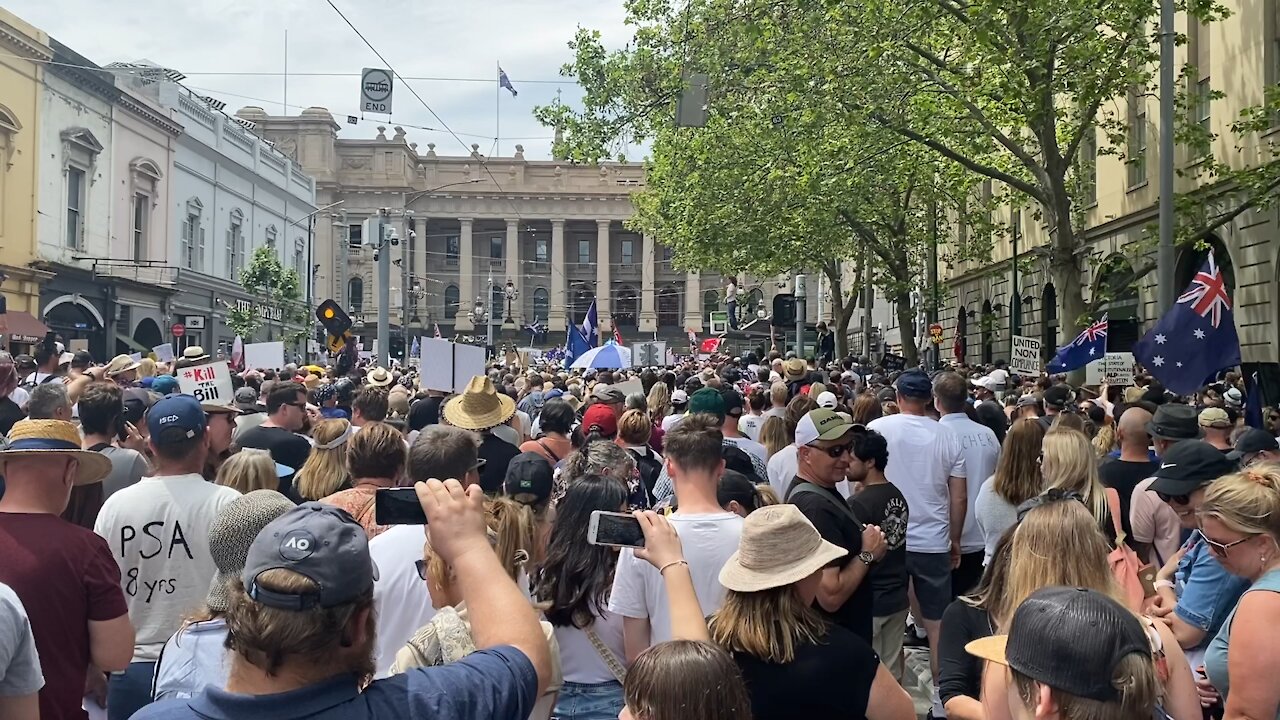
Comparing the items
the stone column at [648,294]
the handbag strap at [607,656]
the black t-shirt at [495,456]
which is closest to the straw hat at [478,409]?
the black t-shirt at [495,456]

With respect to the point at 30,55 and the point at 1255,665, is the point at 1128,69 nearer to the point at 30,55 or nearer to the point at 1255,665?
the point at 1255,665

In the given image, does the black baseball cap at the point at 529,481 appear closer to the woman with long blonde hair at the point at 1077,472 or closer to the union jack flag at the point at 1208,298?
the woman with long blonde hair at the point at 1077,472

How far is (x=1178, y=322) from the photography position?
11.5m

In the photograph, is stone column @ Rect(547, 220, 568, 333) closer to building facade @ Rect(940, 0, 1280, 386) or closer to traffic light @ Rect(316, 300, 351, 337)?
building facade @ Rect(940, 0, 1280, 386)

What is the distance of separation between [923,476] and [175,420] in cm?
435

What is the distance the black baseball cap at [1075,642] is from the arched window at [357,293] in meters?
81.1

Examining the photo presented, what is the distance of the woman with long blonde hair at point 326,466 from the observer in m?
6.30

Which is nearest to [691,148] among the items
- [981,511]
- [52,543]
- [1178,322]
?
[1178,322]

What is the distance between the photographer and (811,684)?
337 cm

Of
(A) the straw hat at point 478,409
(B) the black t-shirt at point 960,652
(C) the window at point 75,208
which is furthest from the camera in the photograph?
(C) the window at point 75,208

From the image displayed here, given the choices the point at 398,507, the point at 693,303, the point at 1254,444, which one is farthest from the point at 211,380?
the point at 693,303

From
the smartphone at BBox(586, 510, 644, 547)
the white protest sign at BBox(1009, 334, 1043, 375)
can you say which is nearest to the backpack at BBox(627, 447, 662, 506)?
the smartphone at BBox(586, 510, 644, 547)

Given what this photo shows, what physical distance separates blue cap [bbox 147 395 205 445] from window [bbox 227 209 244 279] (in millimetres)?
41623

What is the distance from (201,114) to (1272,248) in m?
34.2
